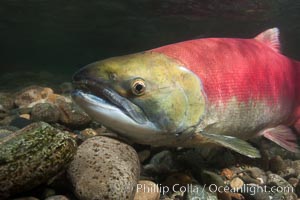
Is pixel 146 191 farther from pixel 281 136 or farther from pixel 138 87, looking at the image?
pixel 281 136

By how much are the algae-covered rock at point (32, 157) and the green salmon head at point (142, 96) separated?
0.42 metres

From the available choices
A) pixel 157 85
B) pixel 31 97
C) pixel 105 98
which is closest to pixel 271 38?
pixel 157 85

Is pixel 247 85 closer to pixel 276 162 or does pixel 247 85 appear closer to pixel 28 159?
pixel 276 162

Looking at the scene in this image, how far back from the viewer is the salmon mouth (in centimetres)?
296

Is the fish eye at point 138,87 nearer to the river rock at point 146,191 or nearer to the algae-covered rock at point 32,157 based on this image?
the algae-covered rock at point 32,157

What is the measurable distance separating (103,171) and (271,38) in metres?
3.15

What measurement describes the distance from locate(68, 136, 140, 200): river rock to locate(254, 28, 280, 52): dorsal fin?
263 cm

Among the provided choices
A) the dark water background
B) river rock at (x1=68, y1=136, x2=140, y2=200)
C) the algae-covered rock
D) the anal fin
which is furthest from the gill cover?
the dark water background

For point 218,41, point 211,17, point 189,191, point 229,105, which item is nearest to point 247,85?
point 229,105

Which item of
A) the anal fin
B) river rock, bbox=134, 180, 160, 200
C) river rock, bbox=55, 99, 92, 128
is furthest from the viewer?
river rock, bbox=55, 99, 92, 128

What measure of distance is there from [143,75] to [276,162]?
9.28ft

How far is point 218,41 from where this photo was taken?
394 centimetres

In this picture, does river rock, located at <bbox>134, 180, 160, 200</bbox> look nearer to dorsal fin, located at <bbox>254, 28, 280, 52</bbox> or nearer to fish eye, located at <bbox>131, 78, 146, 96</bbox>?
fish eye, located at <bbox>131, 78, 146, 96</bbox>

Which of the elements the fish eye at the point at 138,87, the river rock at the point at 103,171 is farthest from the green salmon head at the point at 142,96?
the river rock at the point at 103,171
